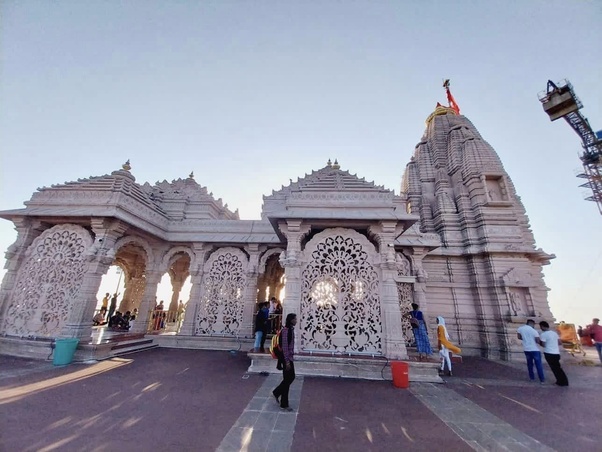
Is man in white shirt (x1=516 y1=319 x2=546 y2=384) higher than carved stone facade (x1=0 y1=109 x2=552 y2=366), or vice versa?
carved stone facade (x1=0 y1=109 x2=552 y2=366)

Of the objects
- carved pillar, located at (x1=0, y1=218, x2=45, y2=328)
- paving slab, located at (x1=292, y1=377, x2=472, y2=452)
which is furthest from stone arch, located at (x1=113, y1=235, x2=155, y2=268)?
paving slab, located at (x1=292, y1=377, x2=472, y2=452)

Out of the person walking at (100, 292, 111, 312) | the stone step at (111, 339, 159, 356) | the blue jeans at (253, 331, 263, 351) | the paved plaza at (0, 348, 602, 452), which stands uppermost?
the person walking at (100, 292, 111, 312)

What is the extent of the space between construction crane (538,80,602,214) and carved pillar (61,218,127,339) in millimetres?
29349

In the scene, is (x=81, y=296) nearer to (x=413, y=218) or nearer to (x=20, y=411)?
(x=20, y=411)

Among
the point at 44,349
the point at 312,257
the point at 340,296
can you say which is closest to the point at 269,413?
the point at 340,296

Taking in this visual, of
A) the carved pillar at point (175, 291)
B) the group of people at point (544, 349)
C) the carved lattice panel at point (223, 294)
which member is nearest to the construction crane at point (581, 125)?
the group of people at point (544, 349)

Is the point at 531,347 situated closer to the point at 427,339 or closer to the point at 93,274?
the point at 427,339

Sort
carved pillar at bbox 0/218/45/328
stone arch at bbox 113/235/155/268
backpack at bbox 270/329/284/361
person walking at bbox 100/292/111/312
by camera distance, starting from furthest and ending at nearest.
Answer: person walking at bbox 100/292/111/312
stone arch at bbox 113/235/155/268
carved pillar at bbox 0/218/45/328
backpack at bbox 270/329/284/361

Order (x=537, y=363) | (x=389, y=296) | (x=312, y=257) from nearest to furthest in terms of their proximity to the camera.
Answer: (x=537, y=363)
(x=389, y=296)
(x=312, y=257)

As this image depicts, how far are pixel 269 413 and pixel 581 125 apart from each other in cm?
3056

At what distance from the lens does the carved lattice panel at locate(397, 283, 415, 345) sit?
A: 33.8 feet

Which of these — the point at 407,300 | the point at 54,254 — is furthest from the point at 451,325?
the point at 54,254

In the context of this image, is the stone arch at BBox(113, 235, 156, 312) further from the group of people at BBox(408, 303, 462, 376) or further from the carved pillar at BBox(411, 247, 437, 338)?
the carved pillar at BBox(411, 247, 437, 338)

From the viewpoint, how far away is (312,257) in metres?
7.24
